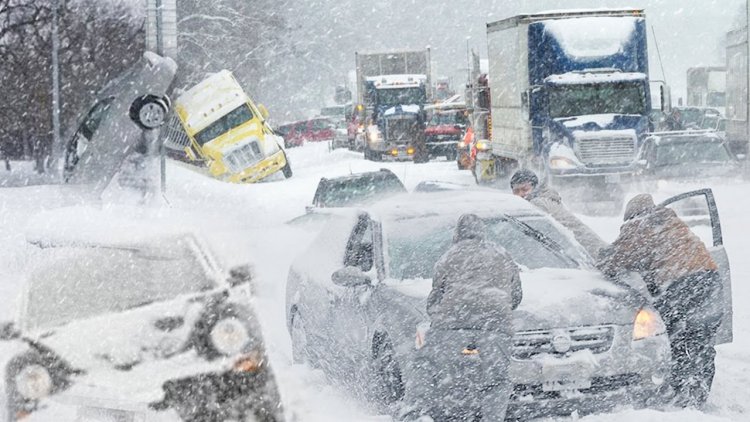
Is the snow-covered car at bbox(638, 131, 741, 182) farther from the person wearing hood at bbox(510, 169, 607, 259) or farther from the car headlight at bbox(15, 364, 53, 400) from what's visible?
the car headlight at bbox(15, 364, 53, 400)

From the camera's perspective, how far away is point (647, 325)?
6906 millimetres

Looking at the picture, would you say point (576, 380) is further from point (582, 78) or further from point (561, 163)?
point (582, 78)

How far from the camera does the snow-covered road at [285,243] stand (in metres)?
7.23

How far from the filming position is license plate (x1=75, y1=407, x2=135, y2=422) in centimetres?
579

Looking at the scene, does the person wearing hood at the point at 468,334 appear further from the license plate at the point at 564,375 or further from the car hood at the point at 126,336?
the car hood at the point at 126,336

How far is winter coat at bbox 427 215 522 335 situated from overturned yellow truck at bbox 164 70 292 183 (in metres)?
25.1

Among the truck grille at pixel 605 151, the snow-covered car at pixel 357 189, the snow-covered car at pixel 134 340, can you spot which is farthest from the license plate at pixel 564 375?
the truck grille at pixel 605 151

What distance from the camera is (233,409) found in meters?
5.96

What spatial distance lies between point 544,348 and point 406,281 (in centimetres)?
110

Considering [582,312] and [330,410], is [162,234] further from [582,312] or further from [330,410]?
[582,312]

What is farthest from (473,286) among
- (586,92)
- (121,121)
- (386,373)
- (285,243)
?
(121,121)

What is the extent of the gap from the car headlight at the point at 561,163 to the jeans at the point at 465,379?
639 inches

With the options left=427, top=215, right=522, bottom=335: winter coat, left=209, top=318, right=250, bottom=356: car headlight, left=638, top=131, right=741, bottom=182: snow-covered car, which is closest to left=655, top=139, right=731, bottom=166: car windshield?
left=638, top=131, right=741, bottom=182: snow-covered car

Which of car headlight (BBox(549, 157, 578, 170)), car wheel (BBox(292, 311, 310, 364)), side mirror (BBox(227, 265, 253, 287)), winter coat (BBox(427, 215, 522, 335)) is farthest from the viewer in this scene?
car headlight (BBox(549, 157, 578, 170))
